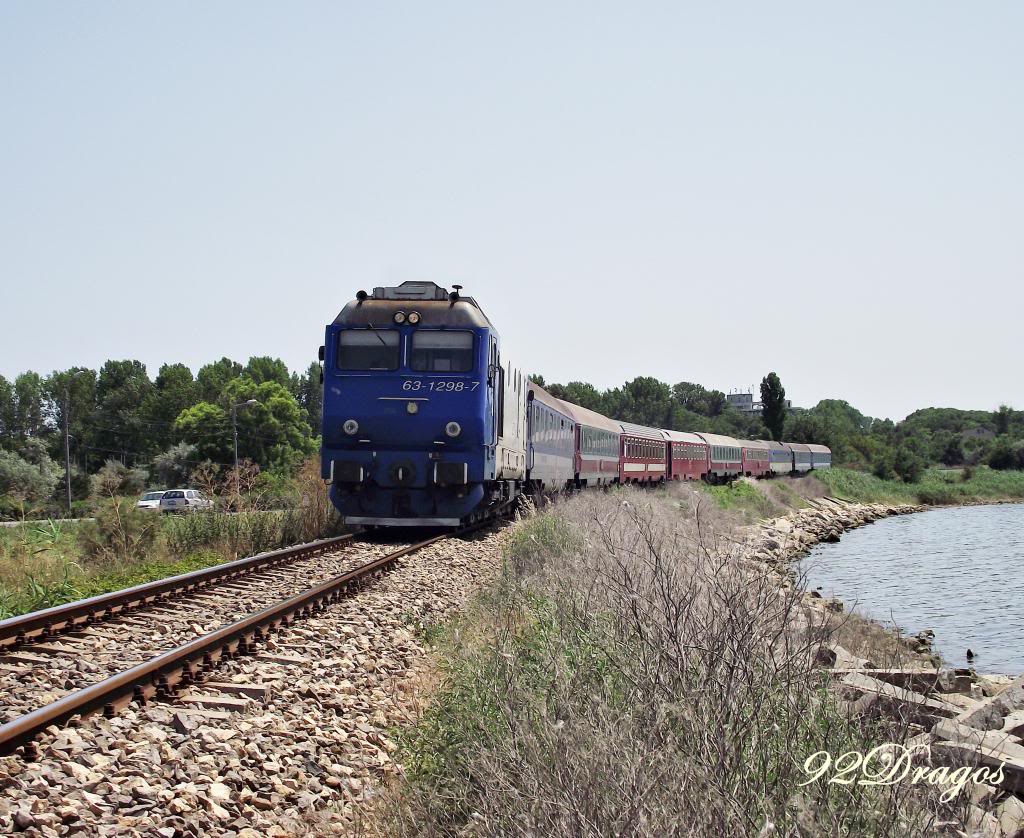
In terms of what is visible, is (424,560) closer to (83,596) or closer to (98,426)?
(83,596)

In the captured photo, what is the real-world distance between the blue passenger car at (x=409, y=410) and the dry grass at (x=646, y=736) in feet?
32.5

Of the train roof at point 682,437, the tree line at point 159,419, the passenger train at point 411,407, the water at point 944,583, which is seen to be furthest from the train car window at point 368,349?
the tree line at point 159,419

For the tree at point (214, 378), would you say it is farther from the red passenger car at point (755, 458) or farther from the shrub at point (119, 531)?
the shrub at point (119, 531)

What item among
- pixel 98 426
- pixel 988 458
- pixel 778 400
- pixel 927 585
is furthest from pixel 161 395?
pixel 927 585

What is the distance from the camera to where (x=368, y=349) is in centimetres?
1684

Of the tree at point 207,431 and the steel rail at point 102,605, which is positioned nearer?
the steel rail at point 102,605

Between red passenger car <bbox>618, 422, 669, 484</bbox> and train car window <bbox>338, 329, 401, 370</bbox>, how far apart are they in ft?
66.1

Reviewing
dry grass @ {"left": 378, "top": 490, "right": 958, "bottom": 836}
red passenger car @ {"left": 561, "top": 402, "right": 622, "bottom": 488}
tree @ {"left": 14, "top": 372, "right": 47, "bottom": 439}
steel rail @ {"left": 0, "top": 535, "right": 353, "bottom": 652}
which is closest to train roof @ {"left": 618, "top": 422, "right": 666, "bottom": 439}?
red passenger car @ {"left": 561, "top": 402, "right": 622, "bottom": 488}

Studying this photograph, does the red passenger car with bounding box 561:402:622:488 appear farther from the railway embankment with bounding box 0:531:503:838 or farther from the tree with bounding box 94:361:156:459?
the tree with bounding box 94:361:156:459

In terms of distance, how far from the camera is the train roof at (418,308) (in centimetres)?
1683

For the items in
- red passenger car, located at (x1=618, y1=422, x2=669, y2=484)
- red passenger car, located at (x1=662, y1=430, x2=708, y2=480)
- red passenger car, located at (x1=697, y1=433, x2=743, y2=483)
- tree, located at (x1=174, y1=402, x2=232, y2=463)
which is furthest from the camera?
tree, located at (x1=174, y1=402, x2=232, y2=463)

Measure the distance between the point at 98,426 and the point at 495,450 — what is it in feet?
357

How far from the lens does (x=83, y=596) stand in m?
10.7

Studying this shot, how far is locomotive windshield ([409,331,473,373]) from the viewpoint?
1670cm
